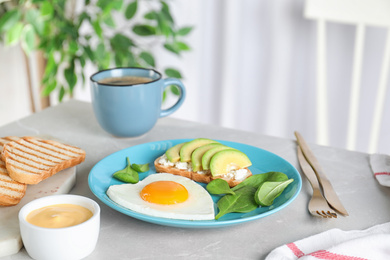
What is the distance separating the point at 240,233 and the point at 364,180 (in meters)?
0.39

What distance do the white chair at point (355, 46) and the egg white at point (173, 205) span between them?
1.57 meters

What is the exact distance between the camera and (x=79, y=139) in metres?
1.28

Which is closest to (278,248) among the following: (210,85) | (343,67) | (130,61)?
(130,61)


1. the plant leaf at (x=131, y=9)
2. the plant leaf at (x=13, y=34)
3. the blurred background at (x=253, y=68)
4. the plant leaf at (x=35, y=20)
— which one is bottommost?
the blurred background at (x=253, y=68)

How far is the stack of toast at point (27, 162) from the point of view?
883 millimetres

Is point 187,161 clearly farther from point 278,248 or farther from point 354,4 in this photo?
point 354,4

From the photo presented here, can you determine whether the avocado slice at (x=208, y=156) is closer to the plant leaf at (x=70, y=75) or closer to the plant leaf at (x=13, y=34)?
the plant leaf at (x=70, y=75)

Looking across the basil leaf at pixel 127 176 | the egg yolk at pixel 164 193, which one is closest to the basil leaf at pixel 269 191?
the egg yolk at pixel 164 193

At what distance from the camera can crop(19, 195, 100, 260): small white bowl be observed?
706 mm

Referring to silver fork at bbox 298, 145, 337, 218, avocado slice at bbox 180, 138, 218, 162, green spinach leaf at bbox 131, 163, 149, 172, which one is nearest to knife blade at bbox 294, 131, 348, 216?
silver fork at bbox 298, 145, 337, 218

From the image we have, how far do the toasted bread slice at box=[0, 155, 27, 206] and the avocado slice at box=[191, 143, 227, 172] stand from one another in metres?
0.34

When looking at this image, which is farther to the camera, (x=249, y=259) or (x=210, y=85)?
(x=210, y=85)

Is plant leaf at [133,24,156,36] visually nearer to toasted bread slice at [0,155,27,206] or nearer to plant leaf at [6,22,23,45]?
plant leaf at [6,22,23,45]

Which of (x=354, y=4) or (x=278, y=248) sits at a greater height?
(x=354, y=4)
